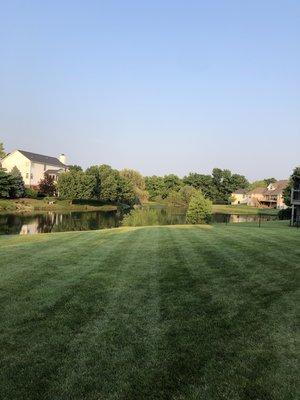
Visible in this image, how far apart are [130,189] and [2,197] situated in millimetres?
40910

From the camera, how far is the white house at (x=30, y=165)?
101 m

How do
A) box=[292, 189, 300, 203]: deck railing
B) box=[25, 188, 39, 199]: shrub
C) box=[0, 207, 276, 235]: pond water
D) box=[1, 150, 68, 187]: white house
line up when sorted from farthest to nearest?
box=[1, 150, 68, 187]: white house < box=[25, 188, 39, 199]: shrub < box=[292, 189, 300, 203]: deck railing < box=[0, 207, 276, 235]: pond water

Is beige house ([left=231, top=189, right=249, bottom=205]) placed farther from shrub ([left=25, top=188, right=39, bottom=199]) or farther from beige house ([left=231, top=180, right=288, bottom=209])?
shrub ([left=25, top=188, right=39, bottom=199])

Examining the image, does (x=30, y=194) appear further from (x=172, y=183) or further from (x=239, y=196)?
(x=239, y=196)

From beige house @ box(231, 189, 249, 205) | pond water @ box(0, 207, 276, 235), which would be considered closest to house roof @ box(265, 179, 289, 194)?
beige house @ box(231, 189, 249, 205)

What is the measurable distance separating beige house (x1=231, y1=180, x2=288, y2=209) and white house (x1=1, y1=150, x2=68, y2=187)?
64845mm

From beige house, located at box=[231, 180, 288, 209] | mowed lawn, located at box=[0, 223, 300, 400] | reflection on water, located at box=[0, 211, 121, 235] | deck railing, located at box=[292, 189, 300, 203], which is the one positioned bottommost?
reflection on water, located at box=[0, 211, 121, 235]

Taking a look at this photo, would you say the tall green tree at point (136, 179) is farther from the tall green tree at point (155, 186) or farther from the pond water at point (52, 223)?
the pond water at point (52, 223)

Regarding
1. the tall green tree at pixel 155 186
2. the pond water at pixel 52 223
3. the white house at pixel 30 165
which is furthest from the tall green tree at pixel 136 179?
the pond water at pixel 52 223

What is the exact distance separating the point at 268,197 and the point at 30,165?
7562 centimetres

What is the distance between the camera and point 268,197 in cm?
13262

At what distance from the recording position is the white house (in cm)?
10094

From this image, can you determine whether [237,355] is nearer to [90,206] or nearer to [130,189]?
[90,206]

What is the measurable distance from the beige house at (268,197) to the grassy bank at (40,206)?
52.2m
